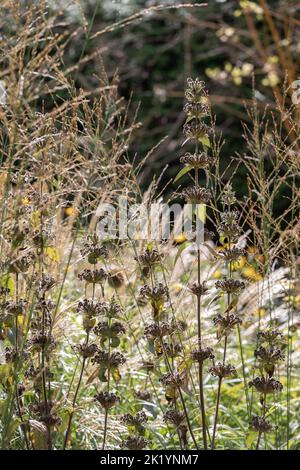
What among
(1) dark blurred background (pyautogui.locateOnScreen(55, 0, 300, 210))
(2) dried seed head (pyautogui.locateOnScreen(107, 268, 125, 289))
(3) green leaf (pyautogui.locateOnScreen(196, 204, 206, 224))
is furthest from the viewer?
(1) dark blurred background (pyautogui.locateOnScreen(55, 0, 300, 210))

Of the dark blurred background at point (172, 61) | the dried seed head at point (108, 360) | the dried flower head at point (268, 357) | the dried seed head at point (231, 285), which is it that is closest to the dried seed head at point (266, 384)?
the dried flower head at point (268, 357)

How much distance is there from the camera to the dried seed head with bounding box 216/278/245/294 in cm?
206

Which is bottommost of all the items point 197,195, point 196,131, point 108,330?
point 108,330

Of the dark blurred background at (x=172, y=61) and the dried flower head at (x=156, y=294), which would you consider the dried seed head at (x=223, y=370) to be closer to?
the dried flower head at (x=156, y=294)

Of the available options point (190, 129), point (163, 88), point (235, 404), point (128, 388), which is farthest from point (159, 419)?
point (163, 88)

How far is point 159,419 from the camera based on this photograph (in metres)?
2.70

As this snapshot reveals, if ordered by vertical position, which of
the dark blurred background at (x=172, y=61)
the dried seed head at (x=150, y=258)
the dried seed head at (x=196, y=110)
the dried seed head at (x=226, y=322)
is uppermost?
the dark blurred background at (x=172, y=61)

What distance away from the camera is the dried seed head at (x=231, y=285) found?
206cm

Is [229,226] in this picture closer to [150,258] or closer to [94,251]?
[150,258]

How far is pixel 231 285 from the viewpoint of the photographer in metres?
2.07

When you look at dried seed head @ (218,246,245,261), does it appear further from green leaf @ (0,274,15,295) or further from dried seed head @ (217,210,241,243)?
green leaf @ (0,274,15,295)

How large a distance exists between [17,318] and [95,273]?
0.74 feet

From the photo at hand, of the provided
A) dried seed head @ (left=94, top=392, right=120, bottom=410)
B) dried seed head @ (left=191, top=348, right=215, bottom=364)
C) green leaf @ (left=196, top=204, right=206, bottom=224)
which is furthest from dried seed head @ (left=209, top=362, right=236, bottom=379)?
green leaf @ (left=196, top=204, right=206, bottom=224)

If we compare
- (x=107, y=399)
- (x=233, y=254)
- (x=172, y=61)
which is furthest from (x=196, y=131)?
(x=172, y=61)
